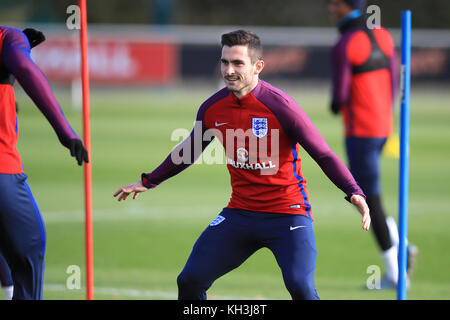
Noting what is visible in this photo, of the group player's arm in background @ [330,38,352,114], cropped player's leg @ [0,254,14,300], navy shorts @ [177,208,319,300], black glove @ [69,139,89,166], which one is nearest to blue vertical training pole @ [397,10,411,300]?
navy shorts @ [177,208,319,300]

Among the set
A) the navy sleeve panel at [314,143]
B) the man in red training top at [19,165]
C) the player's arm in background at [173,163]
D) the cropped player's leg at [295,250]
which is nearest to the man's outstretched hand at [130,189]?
the player's arm in background at [173,163]

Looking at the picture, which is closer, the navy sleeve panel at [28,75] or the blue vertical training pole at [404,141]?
the navy sleeve panel at [28,75]

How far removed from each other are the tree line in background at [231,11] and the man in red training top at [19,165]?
42409mm

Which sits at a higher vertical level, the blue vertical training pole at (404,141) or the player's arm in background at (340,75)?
the player's arm in background at (340,75)

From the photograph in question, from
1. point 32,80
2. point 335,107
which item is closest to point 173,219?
point 335,107

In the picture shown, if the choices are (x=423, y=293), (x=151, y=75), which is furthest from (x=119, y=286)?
(x=151, y=75)

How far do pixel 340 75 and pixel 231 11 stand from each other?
47196 millimetres

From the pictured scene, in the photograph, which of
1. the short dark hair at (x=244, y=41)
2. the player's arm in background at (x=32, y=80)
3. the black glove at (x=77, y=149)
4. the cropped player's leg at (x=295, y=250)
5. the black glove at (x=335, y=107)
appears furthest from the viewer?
the black glove at (x=335, y=107)

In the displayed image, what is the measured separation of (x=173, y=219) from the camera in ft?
35.9

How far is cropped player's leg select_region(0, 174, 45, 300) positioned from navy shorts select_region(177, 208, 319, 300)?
100 cm

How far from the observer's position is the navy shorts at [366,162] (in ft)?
24.4

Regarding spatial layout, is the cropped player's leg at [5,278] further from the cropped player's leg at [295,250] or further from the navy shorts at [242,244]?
the cropped player's leg at [295,250]

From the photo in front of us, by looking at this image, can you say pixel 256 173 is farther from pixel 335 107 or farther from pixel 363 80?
pixel 363 80

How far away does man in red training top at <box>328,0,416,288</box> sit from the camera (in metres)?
7.40
